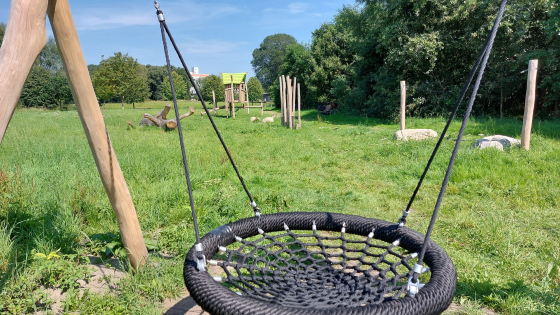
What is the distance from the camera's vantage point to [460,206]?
3717mm

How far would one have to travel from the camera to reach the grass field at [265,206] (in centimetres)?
210

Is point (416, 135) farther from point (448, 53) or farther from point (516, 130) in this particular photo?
point (448, 53)

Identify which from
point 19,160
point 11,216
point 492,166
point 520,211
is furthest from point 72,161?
point 492,166

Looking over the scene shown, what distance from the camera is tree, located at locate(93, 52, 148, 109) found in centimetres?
2880

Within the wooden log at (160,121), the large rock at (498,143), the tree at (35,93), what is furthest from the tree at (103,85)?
the large rock at (498,143)

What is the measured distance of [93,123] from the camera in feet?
6.60

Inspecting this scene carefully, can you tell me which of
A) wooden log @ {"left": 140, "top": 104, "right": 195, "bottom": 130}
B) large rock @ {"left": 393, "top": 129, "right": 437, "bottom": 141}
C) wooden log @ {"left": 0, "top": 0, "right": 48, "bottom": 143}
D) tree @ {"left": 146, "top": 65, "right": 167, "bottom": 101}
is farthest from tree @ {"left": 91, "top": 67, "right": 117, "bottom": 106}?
wooden log @ {"left": 0, "top": 0, "right": 48, "bottom": 143}

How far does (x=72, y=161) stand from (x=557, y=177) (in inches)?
242

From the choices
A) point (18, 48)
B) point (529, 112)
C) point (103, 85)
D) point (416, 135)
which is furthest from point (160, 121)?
point (103, 85)

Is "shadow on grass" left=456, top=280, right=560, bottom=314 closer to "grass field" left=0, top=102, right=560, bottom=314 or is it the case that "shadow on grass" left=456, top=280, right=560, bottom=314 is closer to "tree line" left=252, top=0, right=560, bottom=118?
"grass field" left=0, top=102, right=560, bottom=314

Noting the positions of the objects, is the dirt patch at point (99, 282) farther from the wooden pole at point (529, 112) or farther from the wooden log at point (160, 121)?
the wooden log at point (160, 121)

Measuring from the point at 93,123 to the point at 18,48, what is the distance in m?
0.63

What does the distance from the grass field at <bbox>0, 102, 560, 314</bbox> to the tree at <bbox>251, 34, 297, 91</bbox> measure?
70.3 meters

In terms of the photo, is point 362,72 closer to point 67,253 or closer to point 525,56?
point 525,56
